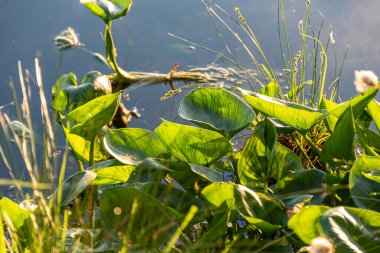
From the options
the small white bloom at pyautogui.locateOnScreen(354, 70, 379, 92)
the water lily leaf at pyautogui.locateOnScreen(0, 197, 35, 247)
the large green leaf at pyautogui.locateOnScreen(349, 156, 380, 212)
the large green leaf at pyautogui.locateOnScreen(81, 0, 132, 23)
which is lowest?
the water lily leaf at pyautogui.locateOnScreen(0, 197, 35, 247)

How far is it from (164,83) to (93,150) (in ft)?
2.04

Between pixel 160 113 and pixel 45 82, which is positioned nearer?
pixel 160 113

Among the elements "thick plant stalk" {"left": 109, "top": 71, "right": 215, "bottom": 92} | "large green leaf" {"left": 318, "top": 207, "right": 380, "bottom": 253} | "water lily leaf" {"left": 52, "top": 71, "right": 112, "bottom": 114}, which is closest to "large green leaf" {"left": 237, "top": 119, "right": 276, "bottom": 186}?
"large green leaf" {"left": 318, "top": 207, "right": 380, "bottom": 253}

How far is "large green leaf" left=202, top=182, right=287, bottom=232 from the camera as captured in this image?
2.98 ft

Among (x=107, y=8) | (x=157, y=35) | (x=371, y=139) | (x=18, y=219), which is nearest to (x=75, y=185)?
(x=18, y=219)

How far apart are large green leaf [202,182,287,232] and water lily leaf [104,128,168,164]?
0.62ft

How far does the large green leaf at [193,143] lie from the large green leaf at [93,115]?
0.29 ft

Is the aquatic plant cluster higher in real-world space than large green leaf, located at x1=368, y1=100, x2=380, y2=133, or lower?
lower

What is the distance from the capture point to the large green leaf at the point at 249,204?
2.98 feet

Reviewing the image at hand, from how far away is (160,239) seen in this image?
933 millimetres

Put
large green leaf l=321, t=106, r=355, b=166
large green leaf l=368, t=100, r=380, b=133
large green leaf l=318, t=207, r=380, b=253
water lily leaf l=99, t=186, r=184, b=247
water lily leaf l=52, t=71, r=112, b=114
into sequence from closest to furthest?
1. large green leaf l=318, t=207, r=380, b=253
2. water lily leaf l=99, t=186, r=184, b=247
3. large green leaf l=321, t=106, r=355, b=166
4. large green leaf l=368, t=100, r=380, b=133
5. water lily leaf l=52, t=71, r=112, b=114

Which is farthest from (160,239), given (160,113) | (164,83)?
(164,83)

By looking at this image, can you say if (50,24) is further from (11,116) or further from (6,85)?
(11,116)

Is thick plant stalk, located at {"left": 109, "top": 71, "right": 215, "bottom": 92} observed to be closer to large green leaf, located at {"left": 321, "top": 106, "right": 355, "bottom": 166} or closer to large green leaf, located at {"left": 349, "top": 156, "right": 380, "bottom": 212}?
large green leaf, located at {"left": 321, "top": 106, "right": 355, "bottom": 166}
